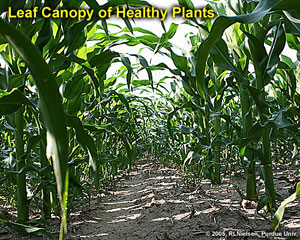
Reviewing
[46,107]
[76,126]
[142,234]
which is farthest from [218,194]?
[46,107]

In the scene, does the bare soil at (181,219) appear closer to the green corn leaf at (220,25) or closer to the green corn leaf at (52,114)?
the green corn leaf at (220,25)

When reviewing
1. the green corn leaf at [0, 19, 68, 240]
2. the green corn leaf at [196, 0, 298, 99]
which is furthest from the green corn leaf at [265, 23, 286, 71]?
the green corn leaf at [0, 19, 68, 240]

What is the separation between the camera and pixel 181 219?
5.02 feet

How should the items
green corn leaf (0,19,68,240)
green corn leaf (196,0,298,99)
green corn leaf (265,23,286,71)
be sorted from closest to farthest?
1. green corn leaf (0,19,68,240)
2. green corn leaf (196,0,298,99)
3. green corn leaf (265,23,286,71)

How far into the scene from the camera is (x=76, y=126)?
77 cm

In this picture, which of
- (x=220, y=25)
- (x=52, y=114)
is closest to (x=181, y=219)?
(x=220, y=25)

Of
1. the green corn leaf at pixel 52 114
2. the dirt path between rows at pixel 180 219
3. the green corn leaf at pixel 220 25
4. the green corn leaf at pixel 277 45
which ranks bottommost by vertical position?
the dirt path between rows at pixel 180 219

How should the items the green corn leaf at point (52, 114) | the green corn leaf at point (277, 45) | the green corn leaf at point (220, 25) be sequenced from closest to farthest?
the green corn leaf at point (52, 114), the green corn leaf at point (220, 25), the green corn leaf at point (277, 45)

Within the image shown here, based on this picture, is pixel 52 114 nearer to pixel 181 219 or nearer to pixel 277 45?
pixel 277 45

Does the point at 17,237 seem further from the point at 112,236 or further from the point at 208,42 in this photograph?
the point at 208,42

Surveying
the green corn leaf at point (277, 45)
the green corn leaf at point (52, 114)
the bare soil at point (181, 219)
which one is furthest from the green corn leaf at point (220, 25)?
the bare soil at point (181, 219)

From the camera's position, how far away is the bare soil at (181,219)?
123 cm

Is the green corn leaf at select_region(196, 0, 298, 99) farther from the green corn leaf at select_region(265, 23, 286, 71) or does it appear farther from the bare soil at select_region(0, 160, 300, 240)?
the bare soil at select_region(0, 160, 300, 240)

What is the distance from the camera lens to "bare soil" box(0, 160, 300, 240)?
4.02 feet
